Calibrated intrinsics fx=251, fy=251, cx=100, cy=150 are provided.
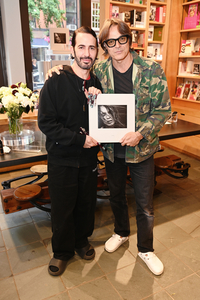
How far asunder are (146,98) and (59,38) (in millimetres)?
3626

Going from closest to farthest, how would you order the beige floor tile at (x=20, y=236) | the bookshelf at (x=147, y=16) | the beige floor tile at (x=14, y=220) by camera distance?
the beige floor tile at (x=20, y=236) < the beige floor tile at (x=14, y=220) < the bookshelf at (x=147, y=16)

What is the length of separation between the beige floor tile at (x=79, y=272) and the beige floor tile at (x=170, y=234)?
65 centimetres

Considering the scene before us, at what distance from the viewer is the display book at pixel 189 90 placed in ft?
14.6

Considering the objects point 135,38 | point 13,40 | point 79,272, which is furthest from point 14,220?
point 135,38

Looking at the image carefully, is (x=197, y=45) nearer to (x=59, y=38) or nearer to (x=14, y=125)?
(x=59, y=38)

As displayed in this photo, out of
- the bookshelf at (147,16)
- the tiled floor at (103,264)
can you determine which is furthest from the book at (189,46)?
the tiled floor at (103,264)

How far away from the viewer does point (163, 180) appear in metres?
3.37

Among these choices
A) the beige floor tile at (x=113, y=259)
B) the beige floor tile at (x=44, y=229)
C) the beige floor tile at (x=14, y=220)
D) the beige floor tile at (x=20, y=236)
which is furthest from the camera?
the beige floor tile at (x=14, y=220)

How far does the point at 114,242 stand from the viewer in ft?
6.78

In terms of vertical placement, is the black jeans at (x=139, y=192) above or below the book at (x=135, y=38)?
below

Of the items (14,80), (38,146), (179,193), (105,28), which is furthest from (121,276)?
(14,80)

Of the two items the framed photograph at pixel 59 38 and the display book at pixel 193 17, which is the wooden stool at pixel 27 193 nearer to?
the framed photograph at pixel 59 38

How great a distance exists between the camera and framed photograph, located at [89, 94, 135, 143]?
1607 millimetres

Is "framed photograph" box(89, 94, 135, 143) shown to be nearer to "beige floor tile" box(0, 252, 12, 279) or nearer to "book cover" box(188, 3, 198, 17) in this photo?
"beige floor tile" box(0, 252, 12, 279)
